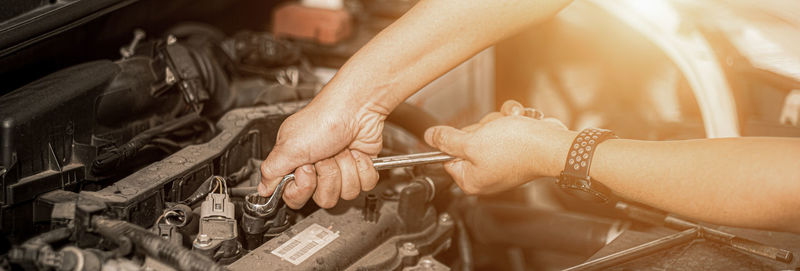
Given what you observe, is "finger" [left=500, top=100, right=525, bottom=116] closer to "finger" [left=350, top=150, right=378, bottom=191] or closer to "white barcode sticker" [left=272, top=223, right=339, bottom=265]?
"finger" [left=350, top=150, right=378, bottom=191]

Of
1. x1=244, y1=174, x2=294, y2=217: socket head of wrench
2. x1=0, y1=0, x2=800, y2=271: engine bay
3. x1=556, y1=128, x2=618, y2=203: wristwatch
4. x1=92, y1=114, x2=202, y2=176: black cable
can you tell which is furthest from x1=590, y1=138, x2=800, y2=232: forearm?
x1=92, y1=114, x2=202, y2=176: black cable

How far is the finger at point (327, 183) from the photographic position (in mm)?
1113

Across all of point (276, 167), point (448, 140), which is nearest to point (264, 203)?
point (276, 167)

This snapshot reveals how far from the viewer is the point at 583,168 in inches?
39.8

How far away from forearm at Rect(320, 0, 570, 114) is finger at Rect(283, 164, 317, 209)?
0.13 metres

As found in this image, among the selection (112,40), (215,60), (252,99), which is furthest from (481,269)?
(112,40)

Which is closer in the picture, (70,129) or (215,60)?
(70,129)

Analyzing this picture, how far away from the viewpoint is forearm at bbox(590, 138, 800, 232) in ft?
2.88

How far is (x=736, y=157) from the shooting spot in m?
0.91

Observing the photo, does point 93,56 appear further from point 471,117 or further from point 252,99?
point 471,117

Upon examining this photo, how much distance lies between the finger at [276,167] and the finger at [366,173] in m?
0.12

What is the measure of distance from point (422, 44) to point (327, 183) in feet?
0.95

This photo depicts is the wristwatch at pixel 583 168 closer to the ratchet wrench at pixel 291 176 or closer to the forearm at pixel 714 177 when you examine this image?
the forearm at pixel 714 177

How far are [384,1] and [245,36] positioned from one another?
1.96 feet
